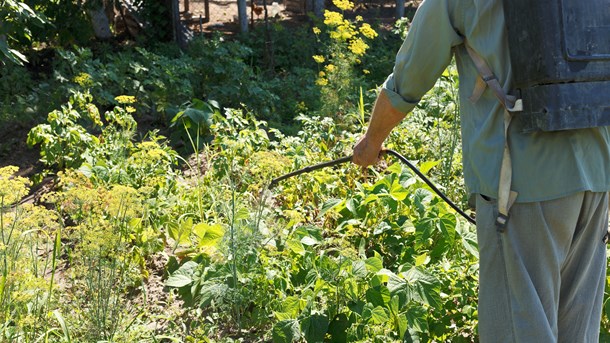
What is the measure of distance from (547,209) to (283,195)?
2.97 metres

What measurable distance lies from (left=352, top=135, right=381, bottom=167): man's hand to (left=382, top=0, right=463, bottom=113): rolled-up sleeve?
0.85ft

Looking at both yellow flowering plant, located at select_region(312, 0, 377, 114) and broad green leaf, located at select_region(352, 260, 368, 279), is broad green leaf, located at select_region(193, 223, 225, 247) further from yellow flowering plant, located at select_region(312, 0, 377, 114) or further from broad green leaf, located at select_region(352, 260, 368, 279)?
yellow flowering plant, located at select_region(312, 0, 377, 114)

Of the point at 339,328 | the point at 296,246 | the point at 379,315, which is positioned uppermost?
the point at 296,246

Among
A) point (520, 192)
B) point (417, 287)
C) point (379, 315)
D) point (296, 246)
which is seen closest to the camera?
point (520, 192)

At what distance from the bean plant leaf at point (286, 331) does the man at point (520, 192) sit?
3.63ft

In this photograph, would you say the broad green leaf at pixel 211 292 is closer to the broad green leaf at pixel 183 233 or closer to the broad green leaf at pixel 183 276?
the broad green leaf at pixel 183 276

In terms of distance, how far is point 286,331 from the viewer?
4.16 m

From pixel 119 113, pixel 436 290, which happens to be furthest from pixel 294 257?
pixel 119 113

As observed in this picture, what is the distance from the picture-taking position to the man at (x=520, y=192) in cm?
305

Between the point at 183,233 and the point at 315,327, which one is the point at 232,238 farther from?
the point at 183,233

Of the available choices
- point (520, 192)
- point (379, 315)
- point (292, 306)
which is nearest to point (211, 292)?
point (292, 306)

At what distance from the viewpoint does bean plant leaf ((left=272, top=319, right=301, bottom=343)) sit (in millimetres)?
4145

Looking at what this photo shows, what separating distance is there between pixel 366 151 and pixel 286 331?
1050mm

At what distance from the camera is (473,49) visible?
3121 millimetres
